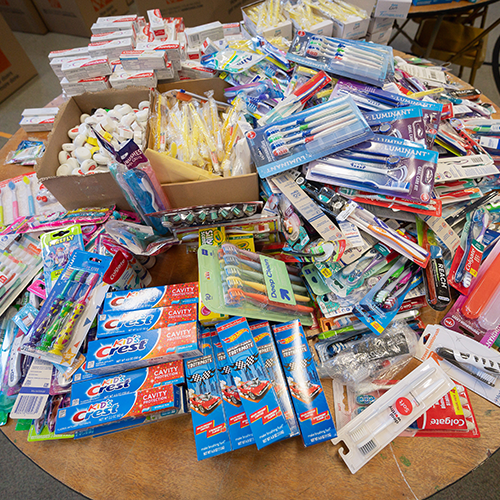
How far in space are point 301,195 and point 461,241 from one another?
2.04ft

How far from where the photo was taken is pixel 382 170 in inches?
41.7

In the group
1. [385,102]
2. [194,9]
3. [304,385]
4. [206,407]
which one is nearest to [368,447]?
[304,385]

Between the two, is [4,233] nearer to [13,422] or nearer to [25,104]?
[13,422]

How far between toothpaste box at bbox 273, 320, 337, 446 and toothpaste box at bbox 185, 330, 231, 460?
0.21m

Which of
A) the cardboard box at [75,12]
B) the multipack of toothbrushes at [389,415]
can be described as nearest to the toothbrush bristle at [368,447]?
the multipack of toothbrushes at [389,415]

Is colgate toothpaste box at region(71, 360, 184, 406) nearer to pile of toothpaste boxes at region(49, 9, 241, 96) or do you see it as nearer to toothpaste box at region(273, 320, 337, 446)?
toothpaste box at region(273, 320, 337, 446)

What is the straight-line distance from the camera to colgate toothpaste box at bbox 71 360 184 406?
0.85m

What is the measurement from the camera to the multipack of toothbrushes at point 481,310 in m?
0.96

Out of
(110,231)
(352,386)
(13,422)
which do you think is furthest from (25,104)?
(352,386)

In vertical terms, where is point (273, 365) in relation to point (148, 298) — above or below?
below

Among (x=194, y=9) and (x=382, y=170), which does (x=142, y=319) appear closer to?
(x=382, y=170)

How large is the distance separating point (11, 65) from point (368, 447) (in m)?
4.76

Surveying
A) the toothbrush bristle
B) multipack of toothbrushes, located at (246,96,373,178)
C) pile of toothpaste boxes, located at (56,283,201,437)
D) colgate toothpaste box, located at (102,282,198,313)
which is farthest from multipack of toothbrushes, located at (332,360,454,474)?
multipack of toothbrushes, located at (246,96,373,178)

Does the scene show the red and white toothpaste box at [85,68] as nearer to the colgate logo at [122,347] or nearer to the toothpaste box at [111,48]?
the toothpaste box at [111,48]
